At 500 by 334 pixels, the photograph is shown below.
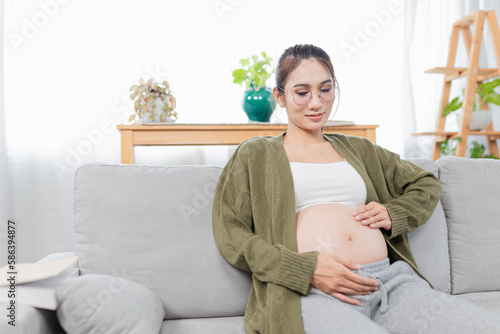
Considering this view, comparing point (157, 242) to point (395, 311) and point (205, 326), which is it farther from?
point (395, 311)

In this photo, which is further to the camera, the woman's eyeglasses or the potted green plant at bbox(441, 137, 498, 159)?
the potted green plant at bbox(441, 137, 498, 159)

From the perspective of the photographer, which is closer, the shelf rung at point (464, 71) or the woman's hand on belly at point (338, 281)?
the woman's hand on belly at point (338, 281)

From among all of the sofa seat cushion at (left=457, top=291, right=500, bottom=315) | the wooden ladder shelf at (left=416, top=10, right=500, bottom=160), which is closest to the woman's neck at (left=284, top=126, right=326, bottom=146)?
the sofa seat cushion at (left=457, top=291, right=500, bottom=315)

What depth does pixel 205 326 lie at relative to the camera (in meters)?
1.20

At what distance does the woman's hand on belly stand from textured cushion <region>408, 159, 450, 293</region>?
0.39m

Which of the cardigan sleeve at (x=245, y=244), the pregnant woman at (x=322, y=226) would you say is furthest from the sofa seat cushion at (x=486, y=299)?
the cardigan sleeve at (x=245, y=244)

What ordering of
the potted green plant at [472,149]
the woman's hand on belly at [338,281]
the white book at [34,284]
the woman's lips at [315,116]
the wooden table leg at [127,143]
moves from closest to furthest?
the white book at [34,284] → the woman's hand on belly at [338,281] → the woman's lips at [315,116] → the wooden table leg at [127,143] → the potted green plant at [472,149]

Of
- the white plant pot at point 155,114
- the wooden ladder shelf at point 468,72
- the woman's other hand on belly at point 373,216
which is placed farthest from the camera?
the wooden ladder shelf at point 468,72

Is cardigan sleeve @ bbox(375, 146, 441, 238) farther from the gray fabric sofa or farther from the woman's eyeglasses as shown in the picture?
the woman's eyeglasses

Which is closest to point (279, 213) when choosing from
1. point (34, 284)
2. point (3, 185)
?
point (34, 284)

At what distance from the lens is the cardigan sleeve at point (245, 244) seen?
109 cm

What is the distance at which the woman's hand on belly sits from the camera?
1086 mm

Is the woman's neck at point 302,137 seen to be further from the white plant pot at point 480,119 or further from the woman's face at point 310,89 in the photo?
the white plant pot at point 480,119

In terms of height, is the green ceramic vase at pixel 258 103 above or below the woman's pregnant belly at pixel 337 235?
above
